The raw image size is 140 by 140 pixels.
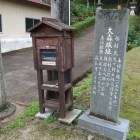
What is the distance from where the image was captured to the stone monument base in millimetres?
3418

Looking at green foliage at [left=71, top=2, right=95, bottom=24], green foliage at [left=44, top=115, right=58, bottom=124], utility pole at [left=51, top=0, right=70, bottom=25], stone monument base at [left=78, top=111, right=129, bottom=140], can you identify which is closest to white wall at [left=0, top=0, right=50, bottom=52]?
utility pole at [left=51, top=0, right=70, bottom=25]

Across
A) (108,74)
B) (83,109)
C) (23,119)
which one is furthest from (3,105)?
(108,74)

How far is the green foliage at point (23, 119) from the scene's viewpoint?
12.8 feet

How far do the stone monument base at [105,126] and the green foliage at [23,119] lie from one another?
1057mm

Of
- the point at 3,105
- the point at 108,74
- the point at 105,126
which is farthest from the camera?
the point at 3,105

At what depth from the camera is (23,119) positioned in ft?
13.7

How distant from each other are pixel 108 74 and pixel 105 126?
0.85m

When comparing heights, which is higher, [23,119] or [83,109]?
[83,109]

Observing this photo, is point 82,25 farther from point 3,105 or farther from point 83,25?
point 3,105

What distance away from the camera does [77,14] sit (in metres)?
22.5

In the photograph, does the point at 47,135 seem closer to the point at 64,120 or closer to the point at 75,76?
the point at 64,120

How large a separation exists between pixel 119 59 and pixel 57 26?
1.07 m

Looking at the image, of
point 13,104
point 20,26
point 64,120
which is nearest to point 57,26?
point 64,120

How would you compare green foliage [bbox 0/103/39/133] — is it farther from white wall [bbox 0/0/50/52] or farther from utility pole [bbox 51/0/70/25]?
white wall [bbox 0/0/50/52]
